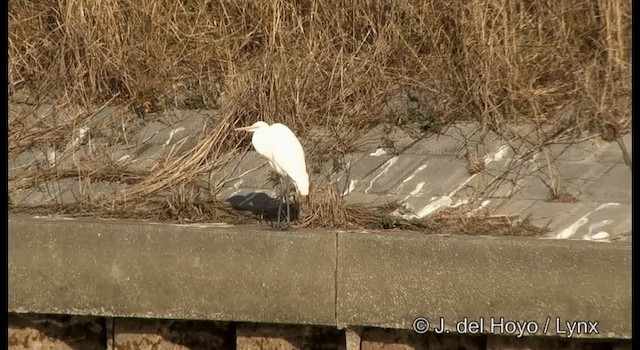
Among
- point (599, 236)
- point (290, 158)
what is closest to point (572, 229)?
point (599, 236)

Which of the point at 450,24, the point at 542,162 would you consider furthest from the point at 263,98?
the point at 542,162

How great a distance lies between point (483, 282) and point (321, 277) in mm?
626

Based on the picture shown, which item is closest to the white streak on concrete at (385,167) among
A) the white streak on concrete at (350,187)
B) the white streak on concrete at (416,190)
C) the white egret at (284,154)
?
the white streak on concrete at (350,187)

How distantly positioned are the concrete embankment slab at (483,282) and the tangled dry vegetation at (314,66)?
2.38 ft

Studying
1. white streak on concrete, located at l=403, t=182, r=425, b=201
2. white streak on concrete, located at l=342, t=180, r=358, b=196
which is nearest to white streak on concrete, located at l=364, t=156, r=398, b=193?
white streak on concrete, located at l=342, t=180, r=358, b=196

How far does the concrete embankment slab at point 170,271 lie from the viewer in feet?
14.3

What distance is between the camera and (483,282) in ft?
13.7

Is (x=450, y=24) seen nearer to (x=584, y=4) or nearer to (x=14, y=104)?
(x=584, y=4)

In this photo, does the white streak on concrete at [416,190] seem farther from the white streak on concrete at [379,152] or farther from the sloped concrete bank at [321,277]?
the sloped concrete bank at [321,277]

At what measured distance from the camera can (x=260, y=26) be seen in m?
6.74

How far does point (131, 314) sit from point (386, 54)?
2501 mm

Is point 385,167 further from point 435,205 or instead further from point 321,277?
point 321,277

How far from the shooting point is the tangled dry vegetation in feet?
18.7

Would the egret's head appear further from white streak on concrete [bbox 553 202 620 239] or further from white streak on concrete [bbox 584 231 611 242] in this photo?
white streak on concrete [bbox 584 231 611 242]
